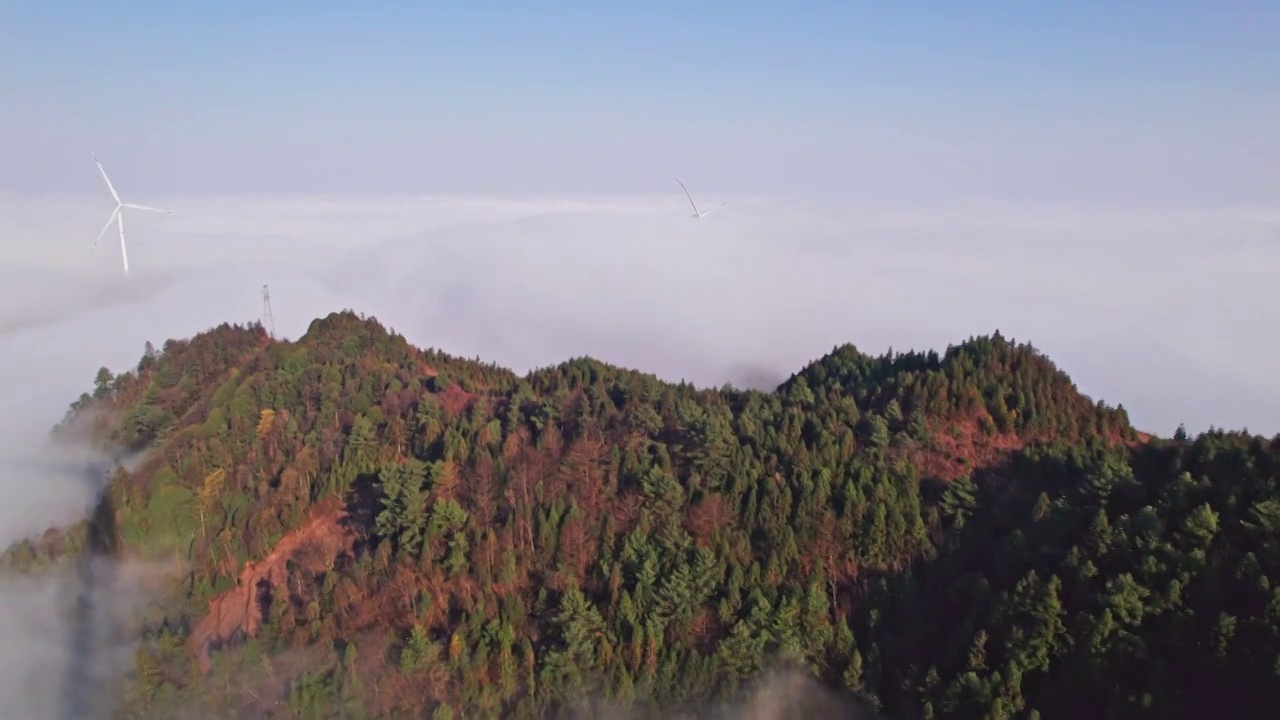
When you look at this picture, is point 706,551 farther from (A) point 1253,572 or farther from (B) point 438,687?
(A) point 1253,572

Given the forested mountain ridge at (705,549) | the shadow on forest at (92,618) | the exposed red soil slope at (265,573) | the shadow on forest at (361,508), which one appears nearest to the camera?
the forested mountain ridge at (705,549)

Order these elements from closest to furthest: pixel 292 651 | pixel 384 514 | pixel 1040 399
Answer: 1. pixel 292 651
2. pixel 384 514
3. pixel 1040 399

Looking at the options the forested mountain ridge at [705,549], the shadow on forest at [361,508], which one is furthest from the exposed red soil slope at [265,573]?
the shadow on forest at [361,508]

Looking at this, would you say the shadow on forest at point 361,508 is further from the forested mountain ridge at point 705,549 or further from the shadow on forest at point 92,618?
the shadow on forest at point 92,618

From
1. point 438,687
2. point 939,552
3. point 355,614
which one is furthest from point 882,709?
point 355,614

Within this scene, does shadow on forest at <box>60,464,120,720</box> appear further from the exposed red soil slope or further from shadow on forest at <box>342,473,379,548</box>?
shadow on forest at <box>342,473,379,548</box>

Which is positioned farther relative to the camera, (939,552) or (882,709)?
(939,552)
